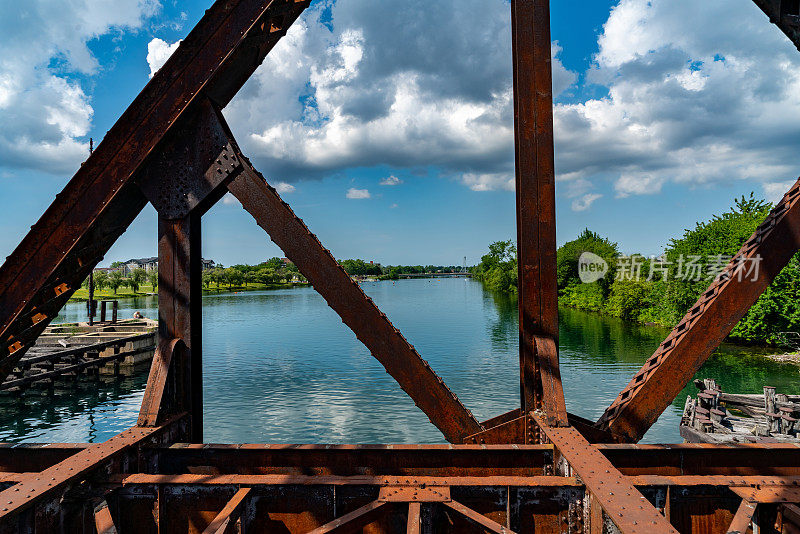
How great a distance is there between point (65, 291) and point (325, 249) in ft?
7.16

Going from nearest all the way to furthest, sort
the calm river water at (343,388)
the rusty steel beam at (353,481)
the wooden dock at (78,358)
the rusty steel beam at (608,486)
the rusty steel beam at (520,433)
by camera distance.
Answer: the rusty steel beam at (608,486), the rusty steel beam at (353,481), the rusty steel beam at (520,433), the calm river water at (343,388), the wooden dock at (78,358)

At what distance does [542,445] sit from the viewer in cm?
339

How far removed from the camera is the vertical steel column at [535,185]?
12.5ft

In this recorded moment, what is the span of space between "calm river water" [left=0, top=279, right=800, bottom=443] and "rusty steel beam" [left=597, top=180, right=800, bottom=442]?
1331 cm

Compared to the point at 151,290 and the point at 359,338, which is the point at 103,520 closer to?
the point at 359,338

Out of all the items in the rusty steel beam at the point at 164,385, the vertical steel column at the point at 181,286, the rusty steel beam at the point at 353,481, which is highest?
the vertical steel column at the point at 181,286

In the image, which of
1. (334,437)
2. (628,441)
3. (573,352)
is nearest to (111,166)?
(628,441)

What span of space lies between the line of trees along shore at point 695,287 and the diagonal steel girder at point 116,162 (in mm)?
30507

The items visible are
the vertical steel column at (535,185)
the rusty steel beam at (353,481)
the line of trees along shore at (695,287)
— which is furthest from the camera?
the line of trees along shore at (695,287)

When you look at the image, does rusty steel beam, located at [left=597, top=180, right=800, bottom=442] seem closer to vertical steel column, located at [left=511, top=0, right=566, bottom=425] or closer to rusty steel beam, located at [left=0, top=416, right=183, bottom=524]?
vertical steel column, located at [left=511, top=0, right=566, bottom=425]

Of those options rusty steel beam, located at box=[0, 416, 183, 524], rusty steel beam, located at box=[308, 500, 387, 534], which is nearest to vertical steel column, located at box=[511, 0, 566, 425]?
rusty steel beam, located at box=[308, 500, 387, 534]

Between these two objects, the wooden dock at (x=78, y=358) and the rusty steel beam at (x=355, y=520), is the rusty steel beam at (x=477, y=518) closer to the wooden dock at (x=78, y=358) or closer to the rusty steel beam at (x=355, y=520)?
the rusty steel beam at (x=355, y=520)

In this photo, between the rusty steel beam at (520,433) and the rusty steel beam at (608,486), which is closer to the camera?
the rusty steel beam at (608,486)

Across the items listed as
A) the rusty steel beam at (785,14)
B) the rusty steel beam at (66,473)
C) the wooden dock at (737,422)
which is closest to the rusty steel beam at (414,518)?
the rusty steel beam at (66,473)
